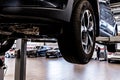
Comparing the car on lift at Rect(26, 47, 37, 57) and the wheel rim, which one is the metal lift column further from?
the car on lift at Rect(26, 47, 37, 57)

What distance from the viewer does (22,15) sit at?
207 cm

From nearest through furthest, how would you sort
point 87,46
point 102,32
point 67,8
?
point 67,8 → point 87,46 → point 102,32

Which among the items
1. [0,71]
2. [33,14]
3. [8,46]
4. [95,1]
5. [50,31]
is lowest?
[0,71]

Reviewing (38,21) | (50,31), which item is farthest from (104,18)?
(38,21)

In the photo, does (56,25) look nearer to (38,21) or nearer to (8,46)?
(38,21)

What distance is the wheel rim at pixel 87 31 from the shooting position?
8.85 ft

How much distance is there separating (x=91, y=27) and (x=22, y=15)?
117 cm

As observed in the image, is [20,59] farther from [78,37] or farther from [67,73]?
[67,73]

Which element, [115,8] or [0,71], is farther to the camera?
[115,8]

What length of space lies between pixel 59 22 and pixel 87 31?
0.67m

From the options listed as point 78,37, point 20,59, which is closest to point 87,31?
point 78,37

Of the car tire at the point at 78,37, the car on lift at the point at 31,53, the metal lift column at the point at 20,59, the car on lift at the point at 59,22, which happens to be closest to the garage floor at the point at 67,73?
the metal lift column at the point at 20,59

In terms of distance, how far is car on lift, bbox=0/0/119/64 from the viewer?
2080mm

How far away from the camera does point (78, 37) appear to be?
2488 millimetres
